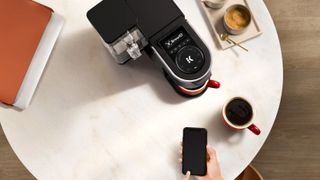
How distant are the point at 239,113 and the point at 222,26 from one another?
304 mm

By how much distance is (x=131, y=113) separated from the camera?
1293 mm

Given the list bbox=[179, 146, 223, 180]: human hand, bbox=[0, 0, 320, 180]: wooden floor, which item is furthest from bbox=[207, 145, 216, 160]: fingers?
bbox=[0, 0, 320, 180]: wooden floor

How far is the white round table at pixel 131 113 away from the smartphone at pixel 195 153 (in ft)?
0.31

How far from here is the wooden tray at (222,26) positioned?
1297 mm

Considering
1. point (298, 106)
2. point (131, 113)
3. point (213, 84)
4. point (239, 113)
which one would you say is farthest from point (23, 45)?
point (298, 106)

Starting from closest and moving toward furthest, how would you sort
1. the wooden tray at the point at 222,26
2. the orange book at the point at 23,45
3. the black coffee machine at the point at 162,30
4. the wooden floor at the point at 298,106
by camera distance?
the black coffee machine at the point at 162,30 < the orange book at the point at 23,45 < the wooden tray at the point at 222,26 < the wooden floor at the point at 298,106

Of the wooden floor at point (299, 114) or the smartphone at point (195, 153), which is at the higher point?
the smartphone at point (195, 153)

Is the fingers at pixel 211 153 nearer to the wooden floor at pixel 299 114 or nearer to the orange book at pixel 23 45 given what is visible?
the orange book at pixel 23 45

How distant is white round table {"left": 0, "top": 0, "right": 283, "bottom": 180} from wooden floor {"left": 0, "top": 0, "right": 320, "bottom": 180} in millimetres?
741

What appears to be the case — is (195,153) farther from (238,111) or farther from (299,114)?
(299,114)

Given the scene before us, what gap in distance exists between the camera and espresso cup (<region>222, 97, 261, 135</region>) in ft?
4.00

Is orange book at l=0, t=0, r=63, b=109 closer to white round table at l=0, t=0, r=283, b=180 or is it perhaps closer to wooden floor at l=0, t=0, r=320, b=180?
white round table at l=0, t=0, r=283, b=180

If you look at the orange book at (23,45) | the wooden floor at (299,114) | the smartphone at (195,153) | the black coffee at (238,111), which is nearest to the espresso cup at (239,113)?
the black coffee at (238,111)

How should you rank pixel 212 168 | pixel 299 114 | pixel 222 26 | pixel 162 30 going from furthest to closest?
pixel 299 114, pixel 222 26, pixel 212 168, pixel 162 30
